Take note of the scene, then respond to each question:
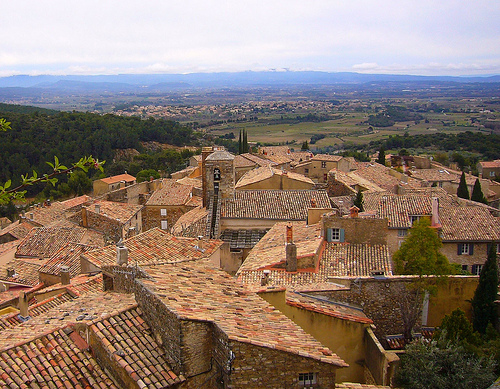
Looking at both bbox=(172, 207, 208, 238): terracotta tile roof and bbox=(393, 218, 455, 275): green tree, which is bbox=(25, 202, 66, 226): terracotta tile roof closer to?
bbox=(172, 207, 208, 238): terracotta tile roof

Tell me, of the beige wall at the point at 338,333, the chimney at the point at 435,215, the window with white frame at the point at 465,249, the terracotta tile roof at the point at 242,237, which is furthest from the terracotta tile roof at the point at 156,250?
the window with white frame at the point at 465,249

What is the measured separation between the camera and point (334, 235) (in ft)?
59.7

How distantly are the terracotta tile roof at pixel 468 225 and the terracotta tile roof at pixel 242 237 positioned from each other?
870 cm

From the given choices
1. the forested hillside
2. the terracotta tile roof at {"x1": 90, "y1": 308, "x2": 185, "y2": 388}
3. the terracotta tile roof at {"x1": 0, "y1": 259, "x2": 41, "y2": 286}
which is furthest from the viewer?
the forested hillside

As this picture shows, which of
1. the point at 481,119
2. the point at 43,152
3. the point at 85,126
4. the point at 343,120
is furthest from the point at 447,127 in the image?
the point at 43,152

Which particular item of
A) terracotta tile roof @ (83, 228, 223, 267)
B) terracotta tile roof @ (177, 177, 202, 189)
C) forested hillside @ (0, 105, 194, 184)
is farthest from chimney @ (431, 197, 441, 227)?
forested hillside @ (0, 105, 194, 184)

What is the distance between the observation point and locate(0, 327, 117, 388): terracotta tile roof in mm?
6954

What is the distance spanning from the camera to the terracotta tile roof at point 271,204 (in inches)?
1049

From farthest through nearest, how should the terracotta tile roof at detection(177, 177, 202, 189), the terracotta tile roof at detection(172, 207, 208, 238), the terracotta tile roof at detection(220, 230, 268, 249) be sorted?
1. the terracotta tile roof at detection(177, 177, 202, 189)
2. the terracotta tile roof at detection(172, 207, 208, 238)
3. the terracotta tile roof at detection(220, 230, 268, 249)

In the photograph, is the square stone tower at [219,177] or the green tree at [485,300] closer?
the green tree at [485,300]

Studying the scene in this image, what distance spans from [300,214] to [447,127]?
124304 mm

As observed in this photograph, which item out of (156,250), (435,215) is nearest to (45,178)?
(156,250)

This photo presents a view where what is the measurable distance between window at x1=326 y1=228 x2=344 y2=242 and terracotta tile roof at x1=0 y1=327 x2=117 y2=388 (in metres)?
11.6

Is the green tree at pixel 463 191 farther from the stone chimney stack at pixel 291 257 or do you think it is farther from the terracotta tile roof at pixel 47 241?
the stone chimney stack at pixel 291 257
